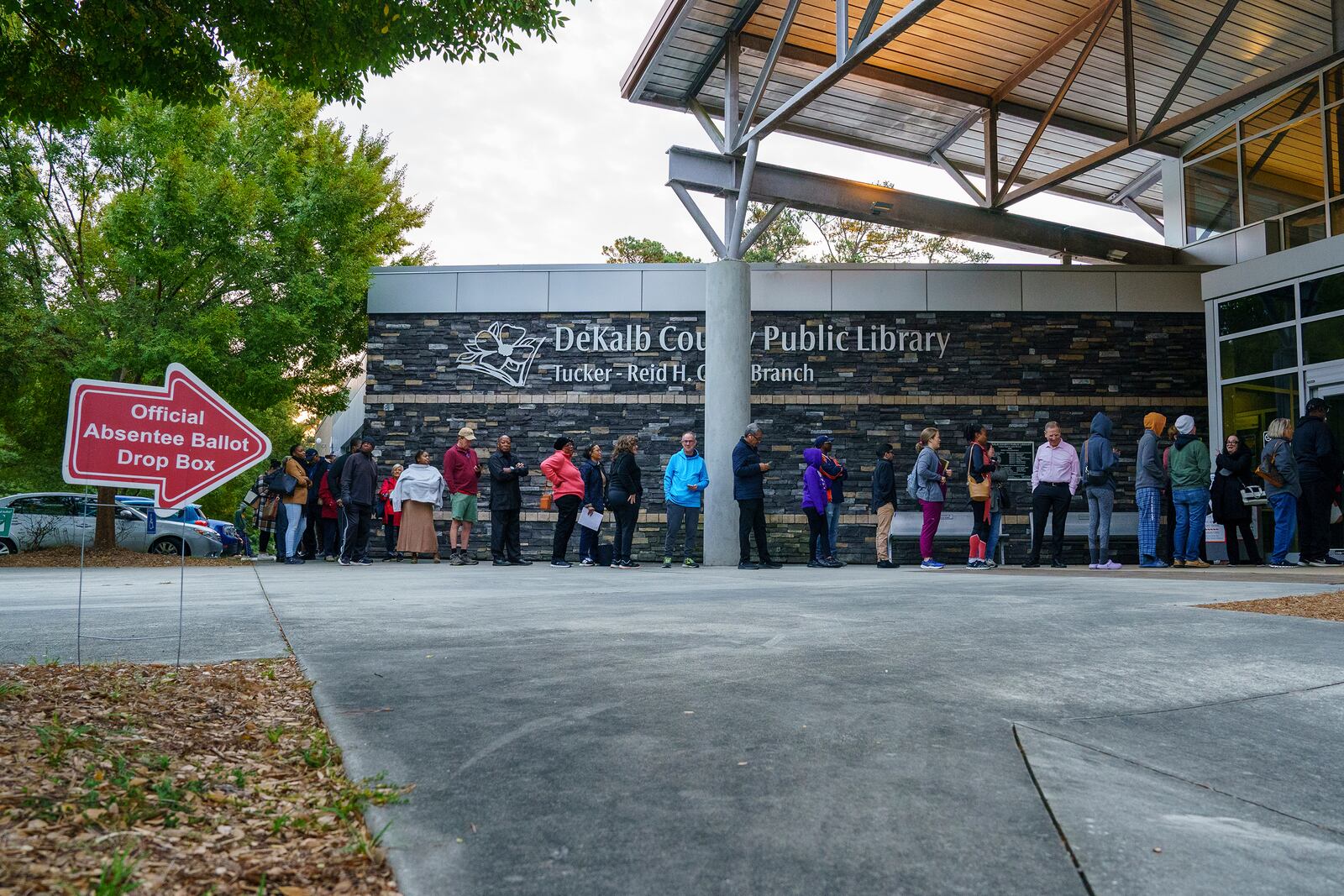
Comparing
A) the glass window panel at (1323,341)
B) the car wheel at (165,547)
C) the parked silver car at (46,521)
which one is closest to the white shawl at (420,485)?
the parked silver car at (46,521)

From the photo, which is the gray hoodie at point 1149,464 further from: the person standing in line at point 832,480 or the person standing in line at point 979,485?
the person standing in line at point 832,480

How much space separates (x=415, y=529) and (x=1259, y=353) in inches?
495

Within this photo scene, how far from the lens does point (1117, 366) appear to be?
53.7ft

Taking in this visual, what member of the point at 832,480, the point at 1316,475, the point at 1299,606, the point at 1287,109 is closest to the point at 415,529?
the point at 832,480

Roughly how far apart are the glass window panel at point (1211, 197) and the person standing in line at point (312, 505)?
14576 millimetres

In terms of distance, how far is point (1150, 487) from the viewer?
1205 centimetres

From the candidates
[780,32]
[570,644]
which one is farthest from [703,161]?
[570,644]

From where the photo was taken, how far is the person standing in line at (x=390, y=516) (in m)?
15.8

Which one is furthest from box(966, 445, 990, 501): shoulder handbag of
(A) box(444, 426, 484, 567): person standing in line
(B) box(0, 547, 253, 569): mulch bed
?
(B) box(0, 547, 253, 569): mulch bed

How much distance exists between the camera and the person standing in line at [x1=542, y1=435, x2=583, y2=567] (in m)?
13.4

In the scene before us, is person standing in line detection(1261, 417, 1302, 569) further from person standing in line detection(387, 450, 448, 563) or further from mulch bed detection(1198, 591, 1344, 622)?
person standing in line detection(387, 450, 448, 563)

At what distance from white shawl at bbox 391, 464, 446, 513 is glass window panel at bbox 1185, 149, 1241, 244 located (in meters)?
13.1

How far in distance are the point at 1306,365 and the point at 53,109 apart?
48.5ft

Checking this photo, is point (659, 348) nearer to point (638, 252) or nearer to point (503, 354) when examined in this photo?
point (503, 354)
